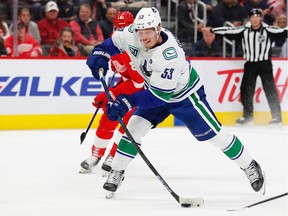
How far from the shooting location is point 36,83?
8203mm

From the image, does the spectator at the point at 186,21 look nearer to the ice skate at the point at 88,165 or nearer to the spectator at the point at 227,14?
the spectator at the point at 227,14

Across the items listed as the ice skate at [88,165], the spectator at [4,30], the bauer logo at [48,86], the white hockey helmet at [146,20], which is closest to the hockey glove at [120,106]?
the white hockey helmet at [146,20]

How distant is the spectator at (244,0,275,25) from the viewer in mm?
10002

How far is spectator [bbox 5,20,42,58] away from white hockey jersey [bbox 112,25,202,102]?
3.65 meters

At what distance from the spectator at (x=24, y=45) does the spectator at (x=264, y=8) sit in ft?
9.61

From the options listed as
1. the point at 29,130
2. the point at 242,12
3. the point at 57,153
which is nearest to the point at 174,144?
the point at 57,153

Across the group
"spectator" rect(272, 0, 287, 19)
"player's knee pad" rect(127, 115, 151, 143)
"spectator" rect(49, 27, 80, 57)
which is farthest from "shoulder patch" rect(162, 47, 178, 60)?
"spectator" rect(272, 0, 287, 19)

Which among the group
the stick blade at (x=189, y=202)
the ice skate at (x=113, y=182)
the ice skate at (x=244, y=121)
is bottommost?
the ice skate at (x=244, y=121)

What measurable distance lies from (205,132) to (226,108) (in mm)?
4321

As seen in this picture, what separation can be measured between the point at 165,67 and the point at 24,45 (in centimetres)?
427

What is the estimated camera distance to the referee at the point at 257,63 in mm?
8758

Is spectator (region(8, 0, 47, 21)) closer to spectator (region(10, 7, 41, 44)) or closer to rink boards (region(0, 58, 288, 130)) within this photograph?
spectator (region(10, 7, 41, 44))

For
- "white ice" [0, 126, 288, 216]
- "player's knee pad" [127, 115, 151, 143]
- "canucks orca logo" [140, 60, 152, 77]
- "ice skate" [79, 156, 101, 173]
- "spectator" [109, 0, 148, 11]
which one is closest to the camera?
"white ice" [0, 126, 288, 216]

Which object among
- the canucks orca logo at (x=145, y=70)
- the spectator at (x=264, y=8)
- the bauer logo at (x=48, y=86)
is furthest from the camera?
the spectator at (x=264, y=8)
